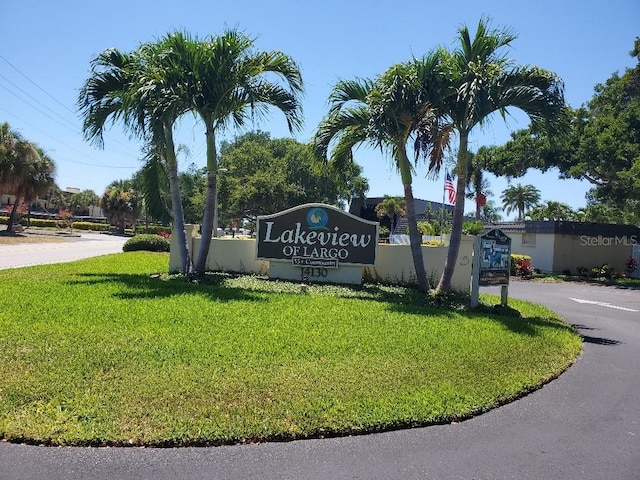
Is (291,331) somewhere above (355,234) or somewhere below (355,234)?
below

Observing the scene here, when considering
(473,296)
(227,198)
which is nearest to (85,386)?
(473,296)

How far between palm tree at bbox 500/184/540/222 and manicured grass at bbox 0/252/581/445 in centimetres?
7839

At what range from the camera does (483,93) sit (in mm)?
10938

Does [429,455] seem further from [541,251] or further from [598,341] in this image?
[541,251]

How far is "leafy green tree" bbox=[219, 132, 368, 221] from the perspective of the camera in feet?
136

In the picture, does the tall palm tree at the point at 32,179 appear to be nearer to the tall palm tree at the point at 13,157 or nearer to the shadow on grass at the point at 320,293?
the tall palm tree at the point at 13,157

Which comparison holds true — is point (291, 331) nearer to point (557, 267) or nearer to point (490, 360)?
point (490, 360)

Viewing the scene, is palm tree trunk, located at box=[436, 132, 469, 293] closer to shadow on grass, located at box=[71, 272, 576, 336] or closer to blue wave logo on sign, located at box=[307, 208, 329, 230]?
A: shadow on grass, located at box=[71, 272, 576, 336]

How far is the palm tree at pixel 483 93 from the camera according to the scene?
438 inches

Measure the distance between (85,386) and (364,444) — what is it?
104 inches

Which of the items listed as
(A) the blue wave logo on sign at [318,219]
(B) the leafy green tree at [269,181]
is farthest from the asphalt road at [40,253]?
(B) the leafy green tree at [269,181]

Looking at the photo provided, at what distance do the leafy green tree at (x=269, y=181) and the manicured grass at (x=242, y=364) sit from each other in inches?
1209

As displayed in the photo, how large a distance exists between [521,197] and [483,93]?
257 feet

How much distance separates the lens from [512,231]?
30.4 meters
